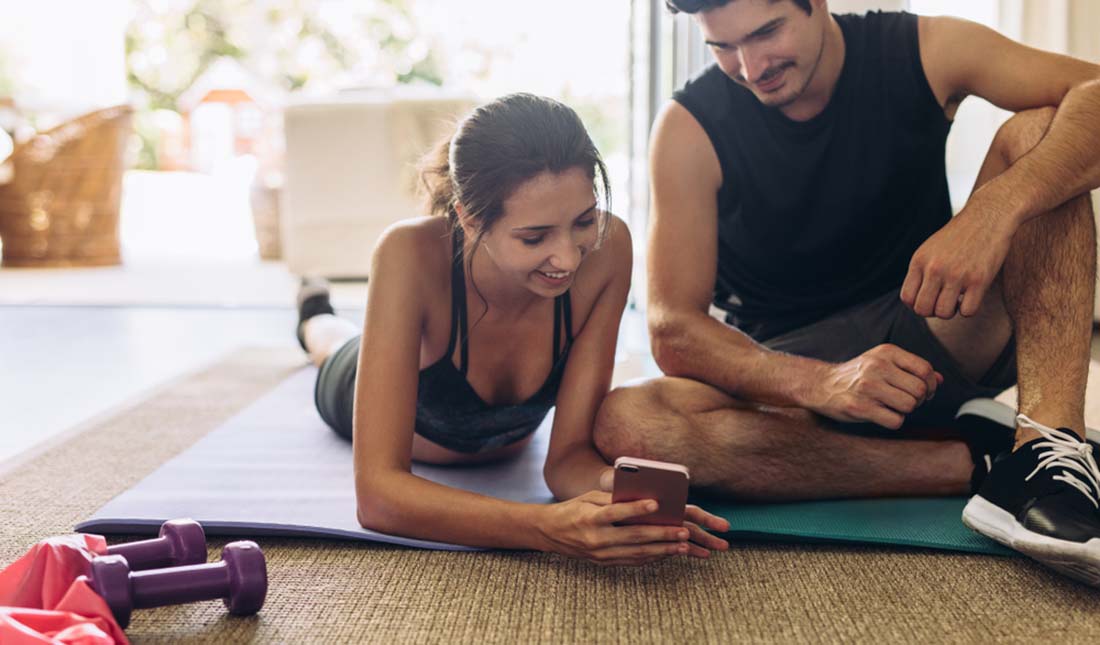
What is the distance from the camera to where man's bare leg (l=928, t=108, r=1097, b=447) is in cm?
153

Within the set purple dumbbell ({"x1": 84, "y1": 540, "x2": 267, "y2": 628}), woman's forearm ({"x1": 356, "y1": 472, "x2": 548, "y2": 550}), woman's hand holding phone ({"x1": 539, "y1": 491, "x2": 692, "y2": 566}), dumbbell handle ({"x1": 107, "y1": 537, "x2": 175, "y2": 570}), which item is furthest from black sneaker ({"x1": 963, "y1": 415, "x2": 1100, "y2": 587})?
dumbbell handle ({"x1": 107, "y1": 537, "x2": 175, "y2": 570})

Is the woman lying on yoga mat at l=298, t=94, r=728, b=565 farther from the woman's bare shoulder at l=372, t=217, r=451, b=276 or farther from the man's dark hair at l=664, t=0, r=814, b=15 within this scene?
the man's dark hair at l=664, t=0, r=814, b=15

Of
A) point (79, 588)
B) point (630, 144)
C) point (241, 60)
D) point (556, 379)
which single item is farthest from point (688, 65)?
point (241, 60)

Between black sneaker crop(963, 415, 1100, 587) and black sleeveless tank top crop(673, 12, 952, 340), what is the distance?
1.42ft

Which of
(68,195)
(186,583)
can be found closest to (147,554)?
(186,583)

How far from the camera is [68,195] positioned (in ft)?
16.2

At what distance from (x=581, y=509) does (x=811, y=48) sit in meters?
0.82

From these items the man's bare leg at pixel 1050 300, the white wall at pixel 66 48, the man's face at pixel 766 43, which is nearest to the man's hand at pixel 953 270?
the man's bare leg at pixel 1050 300

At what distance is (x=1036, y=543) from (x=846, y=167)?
2.24 feet

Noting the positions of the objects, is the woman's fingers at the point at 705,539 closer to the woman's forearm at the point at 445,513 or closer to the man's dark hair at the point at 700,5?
the woman's forearm at the point at 445,513

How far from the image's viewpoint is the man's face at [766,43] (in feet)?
5.33

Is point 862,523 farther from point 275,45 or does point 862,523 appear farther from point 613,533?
point 275,45

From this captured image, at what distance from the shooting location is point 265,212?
214 inches

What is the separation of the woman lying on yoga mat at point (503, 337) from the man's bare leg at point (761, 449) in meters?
0.06
